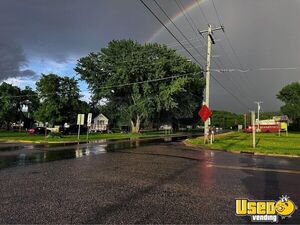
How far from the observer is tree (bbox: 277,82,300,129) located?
320ft

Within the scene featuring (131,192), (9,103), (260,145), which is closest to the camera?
(131,192)

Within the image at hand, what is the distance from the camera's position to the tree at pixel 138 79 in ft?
199

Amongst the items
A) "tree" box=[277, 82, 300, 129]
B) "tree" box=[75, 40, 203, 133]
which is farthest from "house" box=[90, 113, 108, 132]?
"tree" box=[277, 82, 300, 129]

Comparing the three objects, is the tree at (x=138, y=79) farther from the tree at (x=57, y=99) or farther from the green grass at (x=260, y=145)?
the green grass at (x=260, y=145)

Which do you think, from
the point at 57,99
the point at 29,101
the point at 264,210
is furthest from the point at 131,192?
the point at 29,101

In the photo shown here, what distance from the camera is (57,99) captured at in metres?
68.8

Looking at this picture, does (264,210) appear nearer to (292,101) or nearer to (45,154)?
(45,154)

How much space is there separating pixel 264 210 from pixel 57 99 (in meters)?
66.1

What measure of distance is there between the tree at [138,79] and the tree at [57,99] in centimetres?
667

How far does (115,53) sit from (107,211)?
199 ft

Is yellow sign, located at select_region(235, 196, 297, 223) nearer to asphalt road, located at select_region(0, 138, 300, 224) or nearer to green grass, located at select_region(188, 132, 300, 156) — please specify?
asphalt road, located at select_region(0, 138, 300, 224)

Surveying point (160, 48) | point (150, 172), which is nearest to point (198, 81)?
point (160, 48)

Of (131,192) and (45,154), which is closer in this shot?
(131,192)

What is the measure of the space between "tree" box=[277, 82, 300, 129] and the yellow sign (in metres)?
96.6
